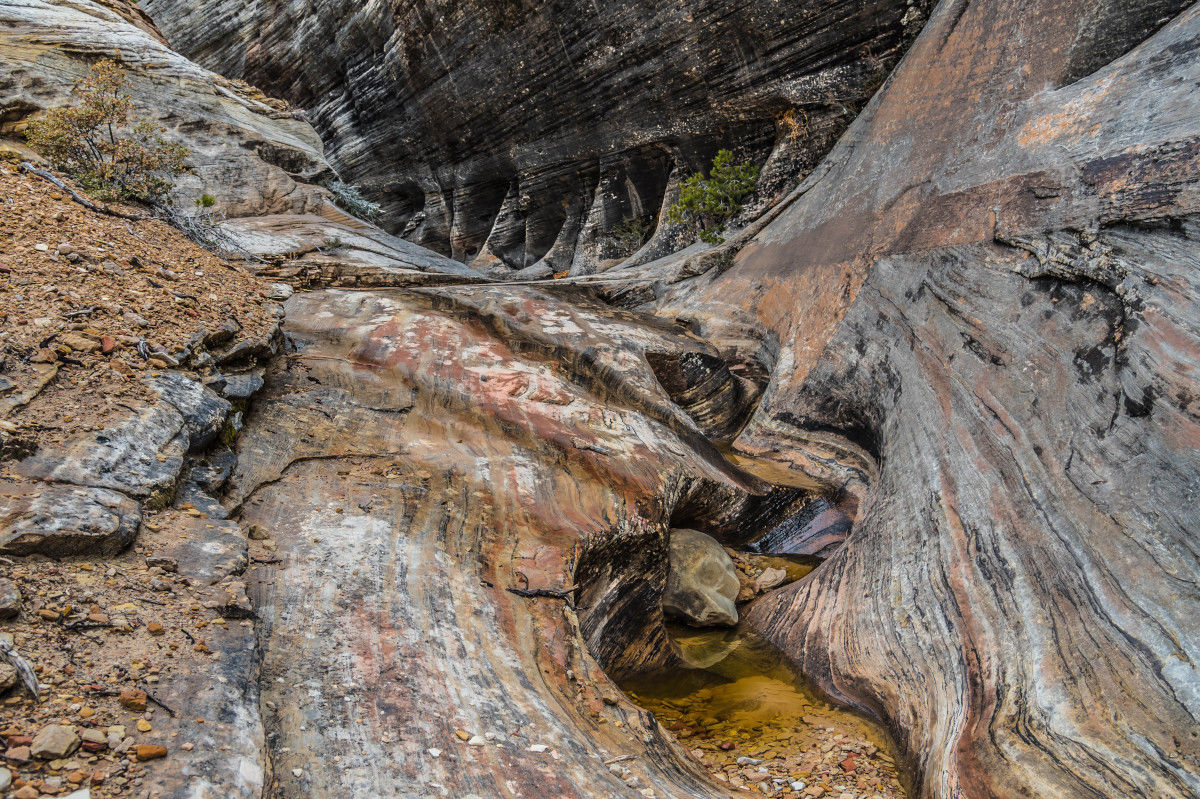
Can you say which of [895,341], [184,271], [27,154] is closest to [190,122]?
[27,154]

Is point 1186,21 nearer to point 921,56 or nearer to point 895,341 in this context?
point 895,341

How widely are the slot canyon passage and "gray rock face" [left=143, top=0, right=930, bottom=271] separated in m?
3.59

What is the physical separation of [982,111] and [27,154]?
11.9 metres

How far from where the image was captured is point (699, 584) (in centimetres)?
675

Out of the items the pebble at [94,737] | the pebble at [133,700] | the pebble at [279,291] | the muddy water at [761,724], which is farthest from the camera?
the pebble at [279,291]

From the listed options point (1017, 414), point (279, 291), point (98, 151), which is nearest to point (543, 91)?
point (98, 151)

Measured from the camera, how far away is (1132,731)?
11.7 ft

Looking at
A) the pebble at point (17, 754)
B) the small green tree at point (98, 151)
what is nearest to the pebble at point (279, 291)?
the small green tree at point (98, 151)

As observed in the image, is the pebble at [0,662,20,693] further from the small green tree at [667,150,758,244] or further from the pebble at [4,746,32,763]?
the small green tree at [667,150,758,244]

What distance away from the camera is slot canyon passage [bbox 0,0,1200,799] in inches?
132

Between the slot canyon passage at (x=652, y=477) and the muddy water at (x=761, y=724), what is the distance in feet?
0.12

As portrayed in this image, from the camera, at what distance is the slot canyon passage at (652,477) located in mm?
3359

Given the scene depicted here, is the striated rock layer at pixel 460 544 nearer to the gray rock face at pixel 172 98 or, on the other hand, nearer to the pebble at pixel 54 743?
the pebble at pixel 54 743

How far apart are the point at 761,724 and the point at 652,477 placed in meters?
2.43
